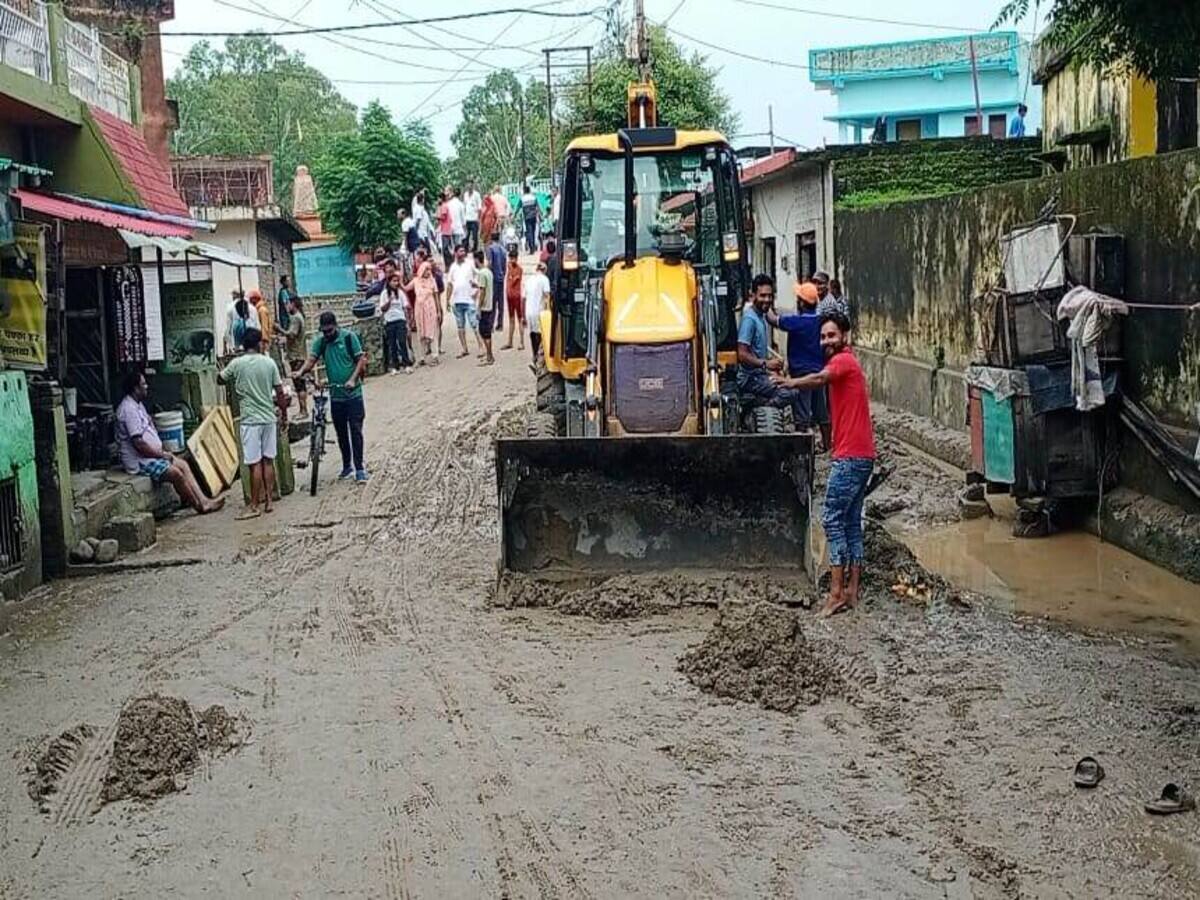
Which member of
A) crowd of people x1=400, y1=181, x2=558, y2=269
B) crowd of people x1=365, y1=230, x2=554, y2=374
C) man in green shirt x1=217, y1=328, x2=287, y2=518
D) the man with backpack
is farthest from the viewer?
the man with backpack

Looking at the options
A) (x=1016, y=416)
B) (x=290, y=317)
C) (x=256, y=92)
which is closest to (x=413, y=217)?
(x=290, y=317)

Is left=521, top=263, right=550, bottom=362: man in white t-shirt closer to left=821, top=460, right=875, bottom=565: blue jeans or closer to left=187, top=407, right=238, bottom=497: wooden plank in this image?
left=187, top=407, right=238, bottom=497: wooden plank

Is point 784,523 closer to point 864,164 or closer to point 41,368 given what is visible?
point 41,368

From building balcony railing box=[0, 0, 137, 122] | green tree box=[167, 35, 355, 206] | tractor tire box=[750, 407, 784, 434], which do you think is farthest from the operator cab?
green tree box=[167, 35, 355, 206]

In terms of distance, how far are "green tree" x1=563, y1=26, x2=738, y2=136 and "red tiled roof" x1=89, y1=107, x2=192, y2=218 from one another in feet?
62.8

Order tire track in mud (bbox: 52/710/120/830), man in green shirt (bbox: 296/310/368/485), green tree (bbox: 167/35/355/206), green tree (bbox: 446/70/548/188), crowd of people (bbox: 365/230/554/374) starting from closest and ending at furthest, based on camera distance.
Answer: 1. tire track in mud (bbox: 52/710/120/830)
2. man in green shirt (bbox: 296/310/368/485)
3. crowd of people (bbox: 365/230/554/374)
4. green tree (bbox: 167/35/355/206)
5. green tree (bbox: 446/70/548/188)

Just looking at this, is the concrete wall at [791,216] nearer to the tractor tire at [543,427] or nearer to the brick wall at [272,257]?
the brick wall at [272,257]

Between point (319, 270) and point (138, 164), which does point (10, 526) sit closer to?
point (138, 164)

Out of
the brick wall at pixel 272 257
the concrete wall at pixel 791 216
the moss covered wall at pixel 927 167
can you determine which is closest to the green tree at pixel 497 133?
the brick wall at pixel 272 257

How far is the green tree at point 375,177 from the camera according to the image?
3519 cm

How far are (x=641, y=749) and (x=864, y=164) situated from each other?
17372 millimetres

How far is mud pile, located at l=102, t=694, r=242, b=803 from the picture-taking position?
21.3 ft

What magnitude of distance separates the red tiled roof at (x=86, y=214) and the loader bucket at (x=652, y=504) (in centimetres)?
592

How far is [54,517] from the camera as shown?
1158 cm
